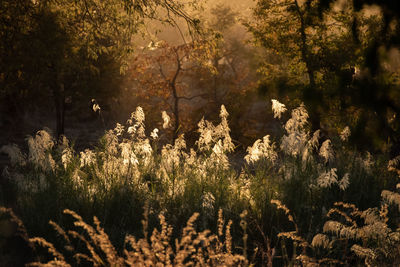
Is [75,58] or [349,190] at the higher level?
[75,58]

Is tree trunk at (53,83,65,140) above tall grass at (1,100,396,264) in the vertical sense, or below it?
above

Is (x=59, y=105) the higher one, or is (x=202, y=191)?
(x=59, y=105)

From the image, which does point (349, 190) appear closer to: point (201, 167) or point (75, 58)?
point (201, 167)

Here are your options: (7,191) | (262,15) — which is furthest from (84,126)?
(7,191)

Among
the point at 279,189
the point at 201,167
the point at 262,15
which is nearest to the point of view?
the point at 279,189

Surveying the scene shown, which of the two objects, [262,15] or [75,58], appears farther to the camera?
[75,58]

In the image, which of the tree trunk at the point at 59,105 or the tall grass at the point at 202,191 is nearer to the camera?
the tall grass at the point at 202,191

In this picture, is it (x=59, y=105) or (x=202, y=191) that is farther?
(x=59, y=105)

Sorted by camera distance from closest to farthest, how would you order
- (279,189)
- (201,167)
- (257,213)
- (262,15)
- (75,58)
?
(257,213)
(279,189)
(201,167)
(262,15)
(75,58)

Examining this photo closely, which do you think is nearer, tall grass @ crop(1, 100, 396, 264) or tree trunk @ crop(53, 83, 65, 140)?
tall grass @ crop(1, 100, 396, 264)

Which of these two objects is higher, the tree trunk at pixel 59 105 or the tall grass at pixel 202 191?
the tree trunk at pixel 59 105

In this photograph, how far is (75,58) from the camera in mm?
16922

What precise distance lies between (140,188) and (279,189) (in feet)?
6.71

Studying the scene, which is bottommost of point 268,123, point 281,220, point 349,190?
point 281,220
